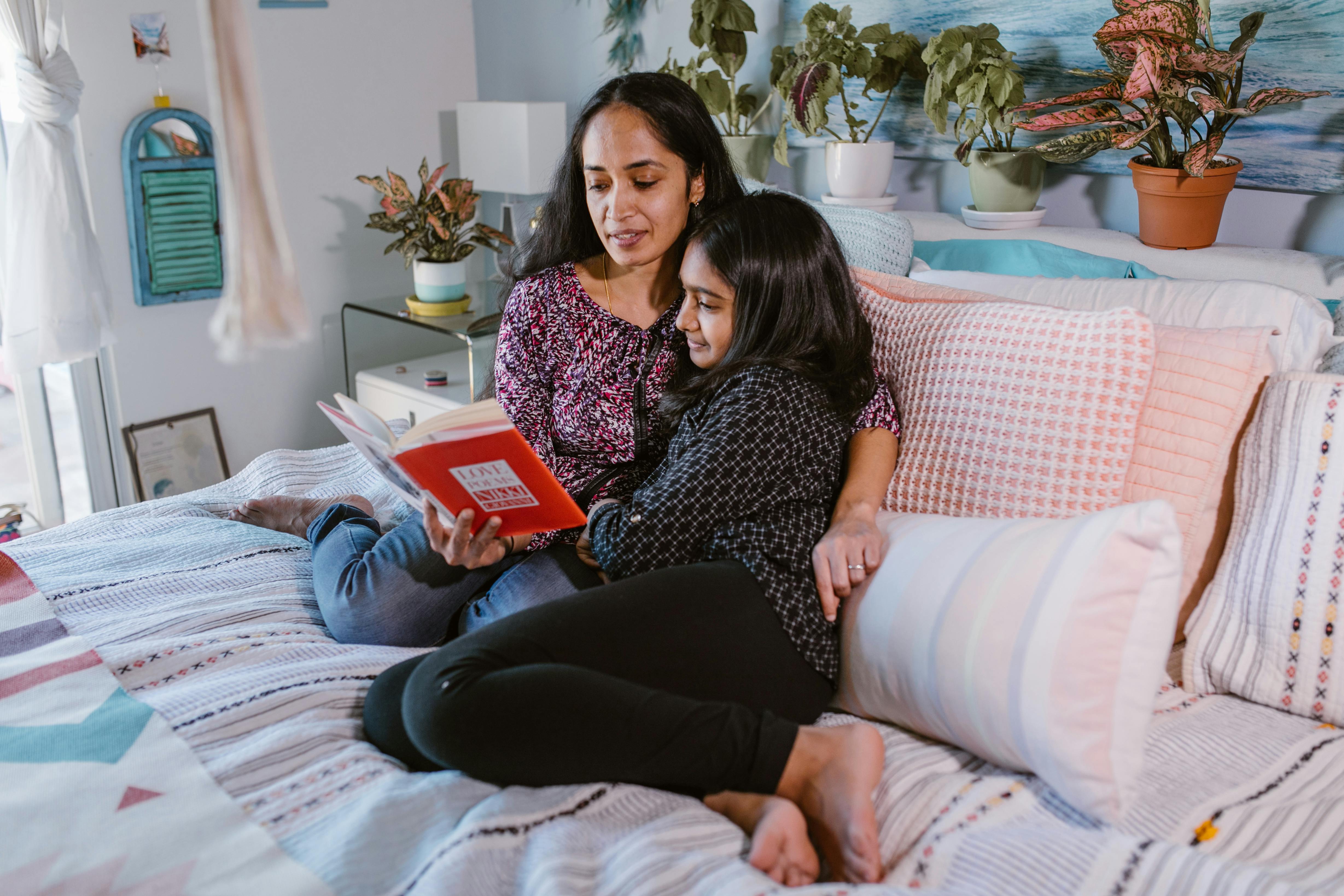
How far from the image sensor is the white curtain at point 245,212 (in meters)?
2.49

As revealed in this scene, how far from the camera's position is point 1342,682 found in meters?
1.00

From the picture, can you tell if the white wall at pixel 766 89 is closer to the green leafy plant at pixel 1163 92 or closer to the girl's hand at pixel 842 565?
the green leafy plant at pixel 1163 92

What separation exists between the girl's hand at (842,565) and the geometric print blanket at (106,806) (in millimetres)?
558

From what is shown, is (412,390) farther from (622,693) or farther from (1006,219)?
(622,693)

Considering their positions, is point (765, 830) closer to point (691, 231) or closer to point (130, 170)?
point (691, 231)

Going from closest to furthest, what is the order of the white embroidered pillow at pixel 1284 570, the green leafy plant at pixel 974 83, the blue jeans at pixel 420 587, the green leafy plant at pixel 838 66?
the white embroidered pillow at pixel 1284 570, the blue jeans at pixel 420 587, the green leafy plant at pixel 974 83, the green leafy plant at pixel 838 66

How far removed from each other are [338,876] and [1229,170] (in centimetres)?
153

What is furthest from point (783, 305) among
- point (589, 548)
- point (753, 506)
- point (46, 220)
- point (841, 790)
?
point (46, 220)

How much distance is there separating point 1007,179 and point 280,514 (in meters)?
1.37

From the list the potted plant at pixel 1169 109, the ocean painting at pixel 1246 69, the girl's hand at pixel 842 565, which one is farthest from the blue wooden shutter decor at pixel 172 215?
the girl's hand at pixel 842 565

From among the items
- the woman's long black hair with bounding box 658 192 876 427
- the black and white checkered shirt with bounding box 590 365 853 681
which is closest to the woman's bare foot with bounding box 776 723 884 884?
the black and white checkered shirt with bounding box 590 365 853 681

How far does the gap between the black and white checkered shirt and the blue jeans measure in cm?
12

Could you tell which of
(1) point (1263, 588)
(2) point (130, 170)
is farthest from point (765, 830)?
(2) point (130, 170)

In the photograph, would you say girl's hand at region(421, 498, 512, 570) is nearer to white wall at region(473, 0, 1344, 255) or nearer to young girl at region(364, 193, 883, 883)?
young girl at region(364, 193, 883, 883)
